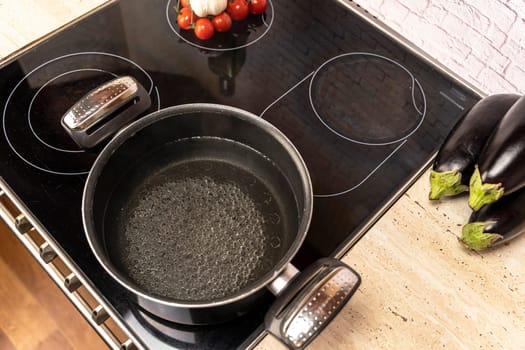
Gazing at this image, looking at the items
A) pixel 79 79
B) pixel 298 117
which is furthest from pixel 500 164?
pixel 79 79

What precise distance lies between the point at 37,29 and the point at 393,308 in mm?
721

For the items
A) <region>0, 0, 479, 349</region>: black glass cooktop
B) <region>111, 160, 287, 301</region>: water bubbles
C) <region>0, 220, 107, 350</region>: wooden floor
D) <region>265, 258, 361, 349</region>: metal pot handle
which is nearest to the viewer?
<region>265, 258, 361, 349</region>: metal pot handle

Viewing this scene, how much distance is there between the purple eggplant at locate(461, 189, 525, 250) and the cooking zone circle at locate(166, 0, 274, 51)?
47cm

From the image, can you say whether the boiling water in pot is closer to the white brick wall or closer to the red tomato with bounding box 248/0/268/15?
the red tomato with bounding box 248/0/268/15

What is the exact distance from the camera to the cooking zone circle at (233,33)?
2.82ft

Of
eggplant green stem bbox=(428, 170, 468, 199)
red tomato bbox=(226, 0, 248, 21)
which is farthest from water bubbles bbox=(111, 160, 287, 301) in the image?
red tomato bbox=(226, 0, 248, 21)

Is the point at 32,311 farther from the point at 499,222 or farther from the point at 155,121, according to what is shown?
the point at 499,222

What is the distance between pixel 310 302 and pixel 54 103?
0.52 metres

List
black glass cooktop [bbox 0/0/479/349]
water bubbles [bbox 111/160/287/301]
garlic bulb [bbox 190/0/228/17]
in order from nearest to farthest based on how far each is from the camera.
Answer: water bubbles [bbox 111/160/287/301] → black glass cooktop [bbox 0/0/479/349] → garlic bulb [bbox 190/0/228/17]

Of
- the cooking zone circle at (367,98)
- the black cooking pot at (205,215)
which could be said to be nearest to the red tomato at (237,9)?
the cooking zone circle at (367,98)

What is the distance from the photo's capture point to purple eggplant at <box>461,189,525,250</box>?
24.2 inches

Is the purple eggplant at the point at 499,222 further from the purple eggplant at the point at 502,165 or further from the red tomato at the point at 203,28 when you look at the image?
the red tomato at the point at 203,28

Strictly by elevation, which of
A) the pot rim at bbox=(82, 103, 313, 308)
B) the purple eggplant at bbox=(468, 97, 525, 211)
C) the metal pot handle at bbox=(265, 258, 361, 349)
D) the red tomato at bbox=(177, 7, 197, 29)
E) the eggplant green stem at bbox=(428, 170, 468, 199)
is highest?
the red tomato at bbox=(177, 7, 197, 29)

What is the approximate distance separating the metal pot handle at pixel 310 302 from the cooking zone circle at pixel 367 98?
30 centimetres
